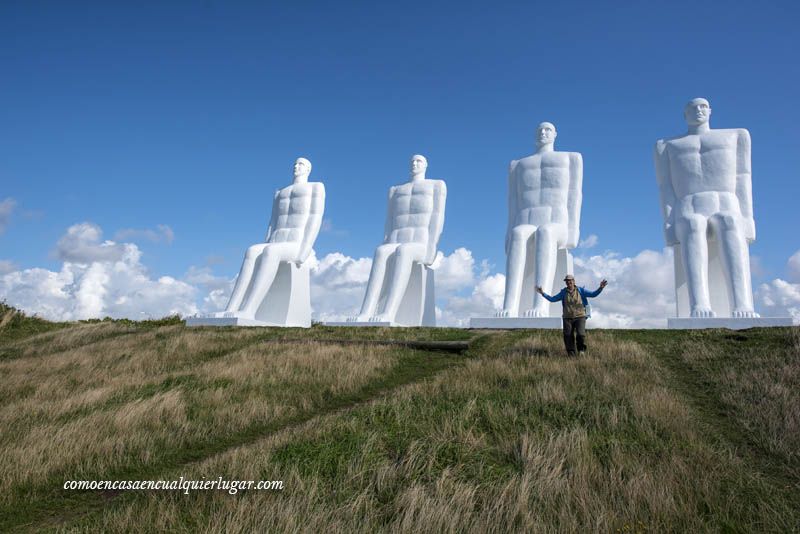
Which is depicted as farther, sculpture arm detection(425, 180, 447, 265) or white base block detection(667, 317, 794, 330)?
sculpture arm detection(425, 180, 447, 265)

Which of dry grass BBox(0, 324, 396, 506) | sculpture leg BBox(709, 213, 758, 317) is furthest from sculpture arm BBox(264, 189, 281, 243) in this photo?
sculpture leg BBox(709, 213, 758, 317)

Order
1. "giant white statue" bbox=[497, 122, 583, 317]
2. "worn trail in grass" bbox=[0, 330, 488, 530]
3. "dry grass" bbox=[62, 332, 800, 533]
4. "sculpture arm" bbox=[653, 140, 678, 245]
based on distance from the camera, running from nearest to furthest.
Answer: "dry grass" bbox=[62, 332, 800, 533] < "worn trail in grass" bbox=[0, 330, 488, 530] < "sculpture arm" bbox=[653, 140, 678, 245] < "giant white statue" bbox=[497, 122, 583, 317]

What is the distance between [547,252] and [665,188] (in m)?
3.65

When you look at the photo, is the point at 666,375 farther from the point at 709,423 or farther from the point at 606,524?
the point at 606,524

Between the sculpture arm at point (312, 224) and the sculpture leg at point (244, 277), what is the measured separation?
127 cm

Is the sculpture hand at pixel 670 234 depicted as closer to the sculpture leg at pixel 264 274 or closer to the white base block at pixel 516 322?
the white base block at pixel 516 322

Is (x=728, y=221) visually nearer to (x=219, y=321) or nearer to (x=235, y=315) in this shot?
(x=235, y=315)

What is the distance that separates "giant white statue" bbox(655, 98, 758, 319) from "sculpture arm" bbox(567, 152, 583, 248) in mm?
2057

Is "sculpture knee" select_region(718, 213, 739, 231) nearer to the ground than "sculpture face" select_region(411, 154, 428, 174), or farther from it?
nearer to the ground

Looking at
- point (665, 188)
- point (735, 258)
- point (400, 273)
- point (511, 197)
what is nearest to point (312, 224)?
point (400, 273)

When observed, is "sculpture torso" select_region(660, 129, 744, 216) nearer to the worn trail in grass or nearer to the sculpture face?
the sculpture face

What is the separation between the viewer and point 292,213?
19.8m

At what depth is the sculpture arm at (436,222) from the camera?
61.3 ft

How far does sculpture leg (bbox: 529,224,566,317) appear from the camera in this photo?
1583 cm
